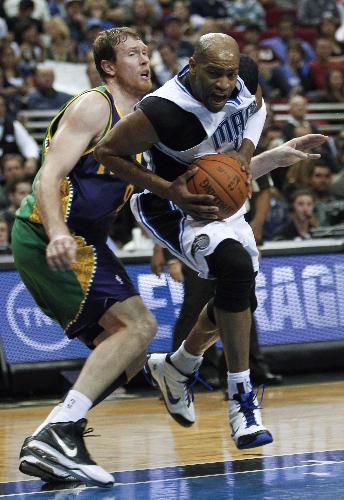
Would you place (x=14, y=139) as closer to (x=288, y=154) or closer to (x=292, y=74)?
(x=292, y=74)

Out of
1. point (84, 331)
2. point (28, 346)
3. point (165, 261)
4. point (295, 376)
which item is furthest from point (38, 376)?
point (84, 331)

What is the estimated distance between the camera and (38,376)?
8055 millimetres

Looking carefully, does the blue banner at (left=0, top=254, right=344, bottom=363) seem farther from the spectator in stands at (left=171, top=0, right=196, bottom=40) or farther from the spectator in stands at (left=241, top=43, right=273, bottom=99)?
the spectator in stands at (left=171, top=0, right=196, bottom=40)

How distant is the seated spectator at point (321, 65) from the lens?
48.0ft

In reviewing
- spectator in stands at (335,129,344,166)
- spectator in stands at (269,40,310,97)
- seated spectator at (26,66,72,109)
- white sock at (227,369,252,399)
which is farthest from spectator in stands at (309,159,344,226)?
white sock at (227,369,252,399)

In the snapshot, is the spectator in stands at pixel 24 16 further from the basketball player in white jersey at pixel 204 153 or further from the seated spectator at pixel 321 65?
the basketball player in white jersey at pixel 204 153

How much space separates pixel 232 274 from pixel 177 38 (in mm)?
10205

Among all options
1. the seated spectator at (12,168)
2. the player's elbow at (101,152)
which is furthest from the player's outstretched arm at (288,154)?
the seated spectator at (12,168)

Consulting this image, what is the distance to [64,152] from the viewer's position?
15.7 feet

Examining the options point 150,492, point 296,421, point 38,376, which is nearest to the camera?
point 150,492

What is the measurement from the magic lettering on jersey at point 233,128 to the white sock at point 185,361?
40.0 inches

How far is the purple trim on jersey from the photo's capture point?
498cm

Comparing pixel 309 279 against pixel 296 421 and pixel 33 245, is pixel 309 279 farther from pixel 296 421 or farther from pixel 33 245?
pixel 33 245

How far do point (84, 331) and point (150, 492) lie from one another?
3.02 ft
